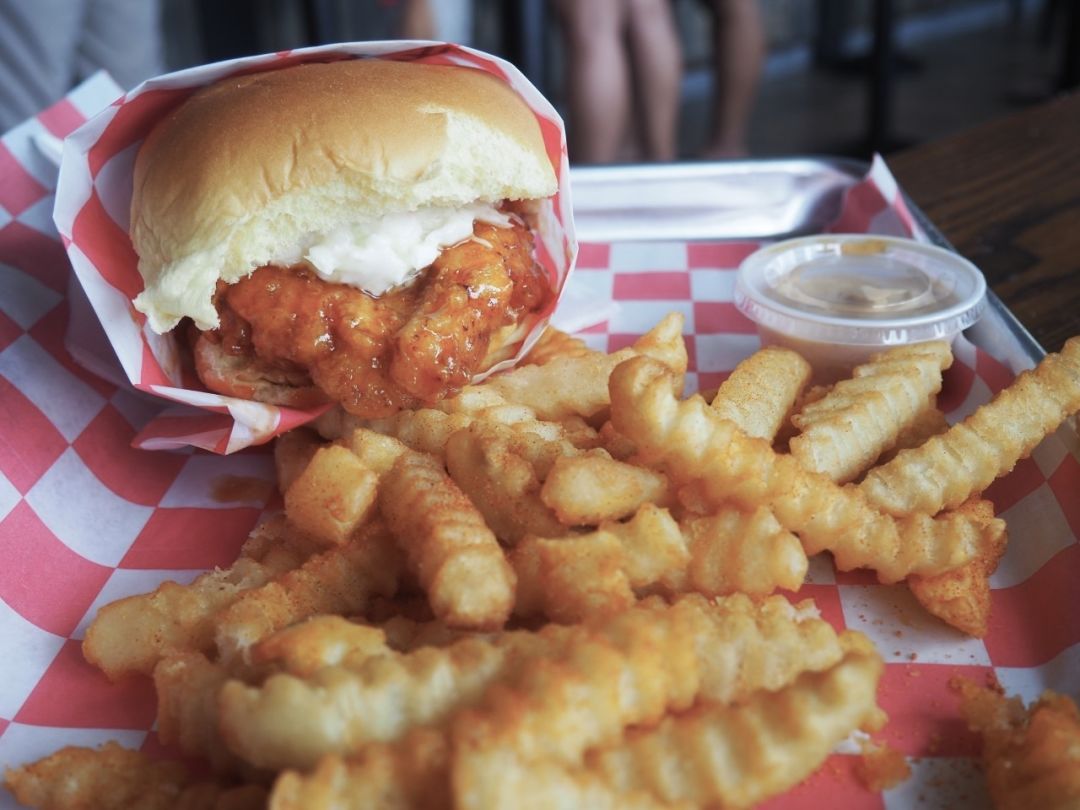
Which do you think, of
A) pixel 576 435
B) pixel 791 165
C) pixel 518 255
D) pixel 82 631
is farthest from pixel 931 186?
pixel 82 631

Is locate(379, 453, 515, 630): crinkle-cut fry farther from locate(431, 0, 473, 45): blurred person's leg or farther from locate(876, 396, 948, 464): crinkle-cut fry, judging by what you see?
locate(431, 0, 473, 45): blurred person's leg

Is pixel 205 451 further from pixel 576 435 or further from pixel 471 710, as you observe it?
pixel 471 710

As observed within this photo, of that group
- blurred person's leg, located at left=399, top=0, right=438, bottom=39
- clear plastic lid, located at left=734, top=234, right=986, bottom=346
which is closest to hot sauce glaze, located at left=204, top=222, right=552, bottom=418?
clear plastic lid, located at left=734, top=234, right=986, bottom=346

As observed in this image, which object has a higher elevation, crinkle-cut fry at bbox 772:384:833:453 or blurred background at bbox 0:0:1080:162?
crinkle-cut fry at bbox 772:384:833:453

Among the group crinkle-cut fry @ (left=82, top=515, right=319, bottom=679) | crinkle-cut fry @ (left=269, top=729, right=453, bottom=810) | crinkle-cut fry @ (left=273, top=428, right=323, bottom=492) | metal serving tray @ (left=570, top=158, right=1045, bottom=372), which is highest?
crinkle-cut fry @ (left=269, top=729, right=453, bottom=810)

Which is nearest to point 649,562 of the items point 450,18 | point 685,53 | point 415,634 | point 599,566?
point 599,566

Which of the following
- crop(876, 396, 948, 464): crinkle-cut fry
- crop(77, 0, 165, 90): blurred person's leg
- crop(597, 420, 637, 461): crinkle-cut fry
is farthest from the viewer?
crop(77, 0, 165, 90): blurred person's leg

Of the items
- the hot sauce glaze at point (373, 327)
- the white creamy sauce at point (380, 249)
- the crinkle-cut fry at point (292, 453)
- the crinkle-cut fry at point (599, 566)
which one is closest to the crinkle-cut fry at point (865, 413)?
the crinkle-cut fry at point (599, 566)
